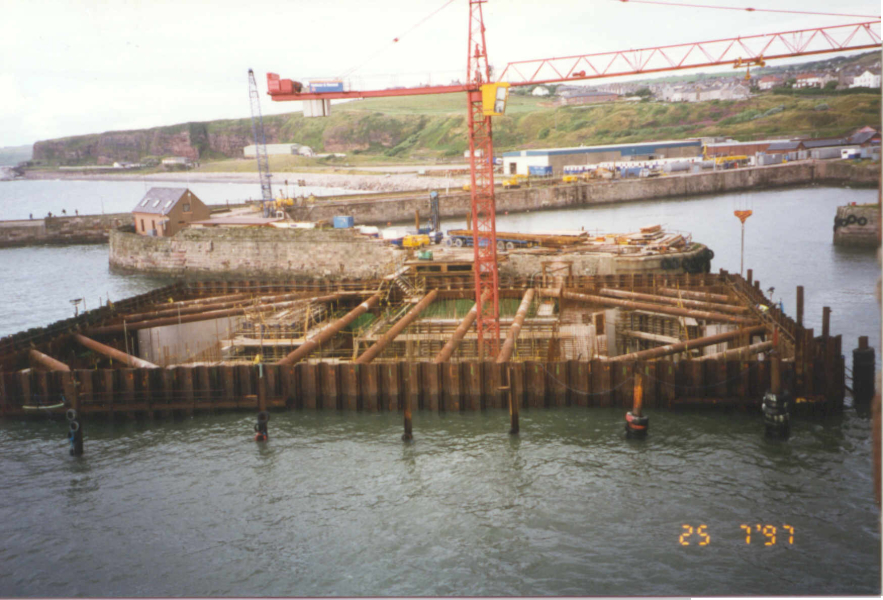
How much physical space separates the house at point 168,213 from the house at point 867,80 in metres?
60.2

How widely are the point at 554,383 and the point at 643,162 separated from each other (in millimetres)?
73057

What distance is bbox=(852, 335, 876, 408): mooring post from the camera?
19.4 metres

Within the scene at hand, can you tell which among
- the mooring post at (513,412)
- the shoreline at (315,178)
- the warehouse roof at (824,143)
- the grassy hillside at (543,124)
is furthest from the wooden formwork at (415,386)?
the warehouse roof at (824,143)

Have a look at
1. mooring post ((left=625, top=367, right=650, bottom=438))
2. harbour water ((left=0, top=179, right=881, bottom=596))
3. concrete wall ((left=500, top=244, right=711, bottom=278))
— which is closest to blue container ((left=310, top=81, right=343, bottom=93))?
harbour water ((left=0, top=179, right=881, bottom=596))

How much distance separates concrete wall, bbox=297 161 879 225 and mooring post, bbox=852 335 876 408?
5016cm

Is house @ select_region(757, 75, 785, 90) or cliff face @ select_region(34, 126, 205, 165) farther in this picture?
cliff face @ select_region(34, 126, 205, 165)

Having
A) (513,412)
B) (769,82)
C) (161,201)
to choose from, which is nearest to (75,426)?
(513,412)

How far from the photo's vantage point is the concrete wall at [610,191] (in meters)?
70.2

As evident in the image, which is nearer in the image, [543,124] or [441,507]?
[441,507]

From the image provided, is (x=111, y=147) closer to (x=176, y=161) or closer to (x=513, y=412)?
(x=176, y=161)

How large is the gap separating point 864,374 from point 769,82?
98868mm

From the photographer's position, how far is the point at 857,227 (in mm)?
47500

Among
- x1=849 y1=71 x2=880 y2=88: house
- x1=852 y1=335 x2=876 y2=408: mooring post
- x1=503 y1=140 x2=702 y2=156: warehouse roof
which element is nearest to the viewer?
x1=852 y1=335 x2=876 y2=408: mooring post

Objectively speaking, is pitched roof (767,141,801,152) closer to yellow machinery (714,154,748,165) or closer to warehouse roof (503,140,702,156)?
yellow machinery (714,154,748,165)
